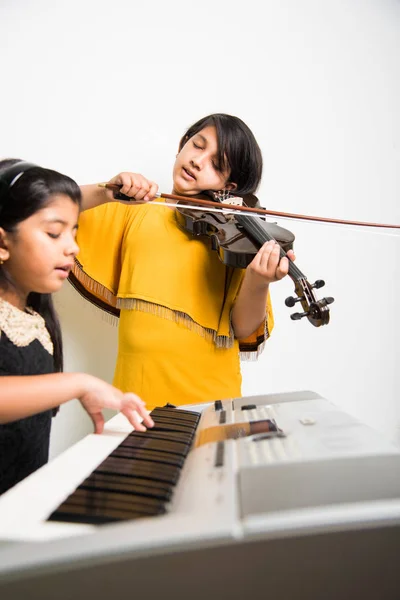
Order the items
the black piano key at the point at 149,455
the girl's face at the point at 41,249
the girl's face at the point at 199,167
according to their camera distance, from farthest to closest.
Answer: the girl's face at the point at 199,167
the girl's face at the point at 41,249
the black piano key at the point at 149,455

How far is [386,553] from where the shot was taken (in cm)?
33

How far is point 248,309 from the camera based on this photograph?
0.96m

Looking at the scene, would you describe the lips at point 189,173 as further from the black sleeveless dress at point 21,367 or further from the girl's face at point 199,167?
the black sleeveless dress at point 21,367

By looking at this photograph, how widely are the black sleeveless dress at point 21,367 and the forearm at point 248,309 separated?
0.38m

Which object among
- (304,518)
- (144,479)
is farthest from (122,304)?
(304,518)

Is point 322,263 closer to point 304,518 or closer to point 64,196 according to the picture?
point 64,196

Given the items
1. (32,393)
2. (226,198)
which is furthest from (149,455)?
(226,198)

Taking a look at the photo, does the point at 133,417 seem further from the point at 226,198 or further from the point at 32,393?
the point at 226,198

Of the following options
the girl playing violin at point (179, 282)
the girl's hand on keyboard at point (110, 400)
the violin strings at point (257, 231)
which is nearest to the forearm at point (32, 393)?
the girl's hand on keyboard at point (110, 400)

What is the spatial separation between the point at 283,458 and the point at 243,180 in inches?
29.9

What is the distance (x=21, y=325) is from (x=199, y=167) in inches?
19.9

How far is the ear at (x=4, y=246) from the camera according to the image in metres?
0.61

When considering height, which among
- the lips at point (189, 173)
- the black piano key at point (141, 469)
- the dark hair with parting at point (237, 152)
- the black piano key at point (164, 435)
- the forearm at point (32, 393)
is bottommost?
the black piano key at point (164, 435)

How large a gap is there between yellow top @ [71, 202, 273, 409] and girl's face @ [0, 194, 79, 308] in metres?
0.32
